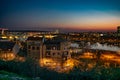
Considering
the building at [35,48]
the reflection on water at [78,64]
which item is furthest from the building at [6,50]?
the reflection on water at [78,64]

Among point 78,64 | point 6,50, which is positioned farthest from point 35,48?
point 78,64

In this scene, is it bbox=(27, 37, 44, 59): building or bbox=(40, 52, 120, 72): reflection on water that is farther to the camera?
bbox=(27, 37, 44, 59): building

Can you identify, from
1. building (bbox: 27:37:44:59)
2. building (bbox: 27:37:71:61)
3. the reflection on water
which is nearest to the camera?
the reflection on water

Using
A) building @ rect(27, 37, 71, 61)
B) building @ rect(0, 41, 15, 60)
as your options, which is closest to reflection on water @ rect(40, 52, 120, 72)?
building @ rect(27, 37, 71, 61)

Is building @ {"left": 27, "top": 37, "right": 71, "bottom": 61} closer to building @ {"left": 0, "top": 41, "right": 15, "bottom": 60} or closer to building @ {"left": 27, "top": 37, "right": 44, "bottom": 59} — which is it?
building @ {"left": 27, "top": 37, "right": 44, "bottom": 59}

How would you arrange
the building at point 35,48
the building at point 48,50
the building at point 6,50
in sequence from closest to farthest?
the building at point 6,50 → the building at point 48,50 → the building at point 35,48

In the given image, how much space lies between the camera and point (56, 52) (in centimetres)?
3809

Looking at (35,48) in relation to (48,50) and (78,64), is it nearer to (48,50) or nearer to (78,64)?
(48,50)

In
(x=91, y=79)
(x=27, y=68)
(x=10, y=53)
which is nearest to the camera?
(x=91, y=79)

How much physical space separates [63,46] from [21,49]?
22.8ft

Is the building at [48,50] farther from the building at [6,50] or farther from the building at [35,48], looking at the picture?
the building at [6,50]

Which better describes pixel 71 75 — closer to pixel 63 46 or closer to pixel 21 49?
pixel 63 46

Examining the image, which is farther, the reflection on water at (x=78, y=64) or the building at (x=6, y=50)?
the building at (x=6, y=50)

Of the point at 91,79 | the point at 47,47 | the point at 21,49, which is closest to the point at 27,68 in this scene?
the point at 91,79
